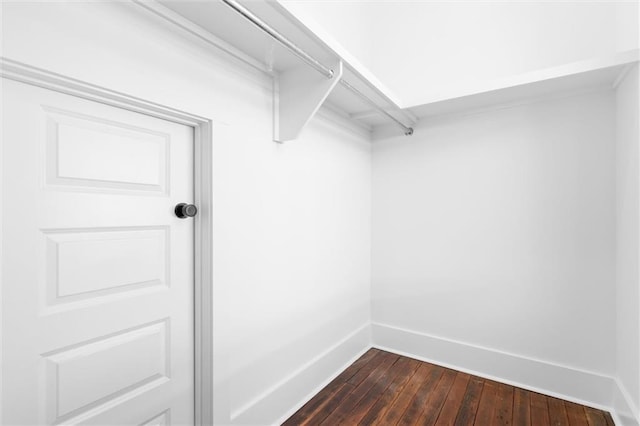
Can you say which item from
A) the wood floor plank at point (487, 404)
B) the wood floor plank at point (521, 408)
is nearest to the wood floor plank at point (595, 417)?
the wood floor plank at point (521, 408)

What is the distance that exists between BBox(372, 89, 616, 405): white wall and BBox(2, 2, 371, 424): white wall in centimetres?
38

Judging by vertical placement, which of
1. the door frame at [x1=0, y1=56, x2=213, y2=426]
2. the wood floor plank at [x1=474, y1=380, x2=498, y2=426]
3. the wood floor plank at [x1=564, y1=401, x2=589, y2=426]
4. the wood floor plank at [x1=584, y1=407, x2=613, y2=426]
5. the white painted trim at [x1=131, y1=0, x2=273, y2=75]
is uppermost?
the white painted trim at [x1=131, y1=0, x2=273, y2=75]

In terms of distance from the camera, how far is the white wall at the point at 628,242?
1.54m

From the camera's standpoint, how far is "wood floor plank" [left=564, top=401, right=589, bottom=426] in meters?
1.74

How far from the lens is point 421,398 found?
1.95 meters

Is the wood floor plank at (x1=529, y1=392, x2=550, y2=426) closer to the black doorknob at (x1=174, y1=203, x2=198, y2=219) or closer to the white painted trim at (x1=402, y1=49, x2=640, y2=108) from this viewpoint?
the white painted trim at (x1=402, y1=49, x2=640, y2=108)

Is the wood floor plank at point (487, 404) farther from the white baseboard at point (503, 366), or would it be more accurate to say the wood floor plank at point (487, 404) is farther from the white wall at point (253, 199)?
the white wall at point (253, 199)

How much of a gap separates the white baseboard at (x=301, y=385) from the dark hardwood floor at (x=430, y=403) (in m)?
0.05

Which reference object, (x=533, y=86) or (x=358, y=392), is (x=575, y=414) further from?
(x=533, y=86)

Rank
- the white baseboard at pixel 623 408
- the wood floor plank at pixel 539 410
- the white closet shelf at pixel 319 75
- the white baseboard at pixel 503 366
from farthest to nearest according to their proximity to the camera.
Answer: the white baseboard at pixel 503 366
the wood floor plank at pixel 539 410
the white baseboard at pixel 623 408
the white closet shelf at pixel 319 75

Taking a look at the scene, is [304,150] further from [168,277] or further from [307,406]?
[307,406]

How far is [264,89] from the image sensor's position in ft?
5.45

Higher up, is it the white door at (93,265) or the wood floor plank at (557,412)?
the white door at (93,265)

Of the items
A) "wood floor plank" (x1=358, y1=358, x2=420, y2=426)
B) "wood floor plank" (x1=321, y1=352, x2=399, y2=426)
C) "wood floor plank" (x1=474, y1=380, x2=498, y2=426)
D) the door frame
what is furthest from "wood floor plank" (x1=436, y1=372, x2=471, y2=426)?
the door frame
